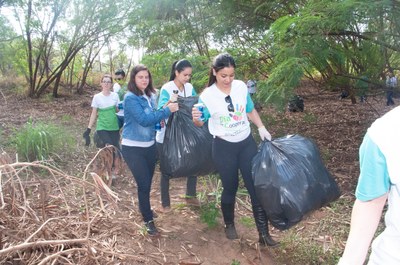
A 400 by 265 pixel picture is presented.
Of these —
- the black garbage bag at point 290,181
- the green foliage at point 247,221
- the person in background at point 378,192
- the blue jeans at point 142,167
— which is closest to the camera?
the person in background at point 378,192

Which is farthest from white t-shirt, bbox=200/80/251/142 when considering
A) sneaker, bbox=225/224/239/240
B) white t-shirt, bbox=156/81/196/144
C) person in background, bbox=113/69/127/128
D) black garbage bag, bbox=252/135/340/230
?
person in background, bbox=113/69/127/128

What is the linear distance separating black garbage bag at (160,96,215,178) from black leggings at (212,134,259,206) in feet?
1.22

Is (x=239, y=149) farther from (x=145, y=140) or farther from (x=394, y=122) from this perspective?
(x=394, y=122)

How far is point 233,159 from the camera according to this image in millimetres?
3246

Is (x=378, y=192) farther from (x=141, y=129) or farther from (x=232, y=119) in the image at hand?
(x=141, y=129)

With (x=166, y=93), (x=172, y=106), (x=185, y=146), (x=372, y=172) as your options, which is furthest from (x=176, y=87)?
(x=372, y=172)

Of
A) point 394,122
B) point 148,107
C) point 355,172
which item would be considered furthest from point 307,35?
point 394,122

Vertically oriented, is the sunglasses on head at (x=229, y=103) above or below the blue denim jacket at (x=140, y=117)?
above

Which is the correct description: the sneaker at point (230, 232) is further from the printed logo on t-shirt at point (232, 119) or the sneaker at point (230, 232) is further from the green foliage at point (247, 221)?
the printed logo on t-shirt at point (232, 119)

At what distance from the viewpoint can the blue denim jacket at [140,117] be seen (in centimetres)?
334

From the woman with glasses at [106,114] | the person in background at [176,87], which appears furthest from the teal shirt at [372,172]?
the woman with glasses at [106,114]

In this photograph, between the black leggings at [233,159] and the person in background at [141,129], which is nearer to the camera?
the black leggings at [233,159]

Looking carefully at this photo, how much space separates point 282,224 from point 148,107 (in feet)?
4.78

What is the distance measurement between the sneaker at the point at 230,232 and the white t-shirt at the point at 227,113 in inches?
32.0
